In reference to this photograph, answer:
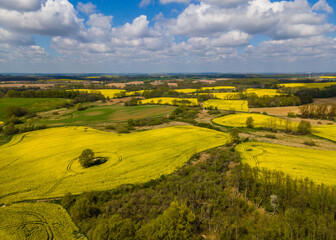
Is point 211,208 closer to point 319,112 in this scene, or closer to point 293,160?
point 293,160

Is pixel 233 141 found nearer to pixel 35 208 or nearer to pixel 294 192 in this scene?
pixel 294 192

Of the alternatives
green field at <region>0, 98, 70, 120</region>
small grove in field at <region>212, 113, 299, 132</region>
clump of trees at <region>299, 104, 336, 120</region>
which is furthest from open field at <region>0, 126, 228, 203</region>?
green field at <region>0, 98, 70, 120</region>

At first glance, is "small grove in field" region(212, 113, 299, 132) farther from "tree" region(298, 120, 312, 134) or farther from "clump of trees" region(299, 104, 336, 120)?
"clump of trees" region(299, 104, 336, 120)

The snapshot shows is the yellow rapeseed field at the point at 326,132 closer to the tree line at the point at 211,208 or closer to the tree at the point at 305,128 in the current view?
the tree at the point at 305,128

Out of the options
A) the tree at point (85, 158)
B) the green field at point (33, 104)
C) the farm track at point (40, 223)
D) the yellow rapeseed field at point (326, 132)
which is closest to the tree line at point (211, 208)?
the farm track at point (40, 223)

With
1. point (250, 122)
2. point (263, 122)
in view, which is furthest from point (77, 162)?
point (263, 122)

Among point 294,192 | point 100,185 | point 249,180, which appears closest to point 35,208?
point 100,185
